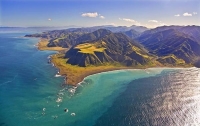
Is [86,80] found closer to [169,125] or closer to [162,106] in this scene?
[162,106]

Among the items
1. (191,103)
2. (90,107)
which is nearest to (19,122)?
(90,107)

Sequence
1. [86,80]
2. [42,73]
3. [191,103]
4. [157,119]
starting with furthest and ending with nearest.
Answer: [42,73] < [86,80] < [191,103] < [157,119]

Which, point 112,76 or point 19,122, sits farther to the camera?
point 112,76

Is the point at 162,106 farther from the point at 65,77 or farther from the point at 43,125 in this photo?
the point at 65,77

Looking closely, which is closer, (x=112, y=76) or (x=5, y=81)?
(x=5, y=81)


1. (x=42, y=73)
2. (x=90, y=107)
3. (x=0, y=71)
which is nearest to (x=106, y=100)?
(x=90, y=107)

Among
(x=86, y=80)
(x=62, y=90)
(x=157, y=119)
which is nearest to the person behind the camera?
(x=157, y=119)
